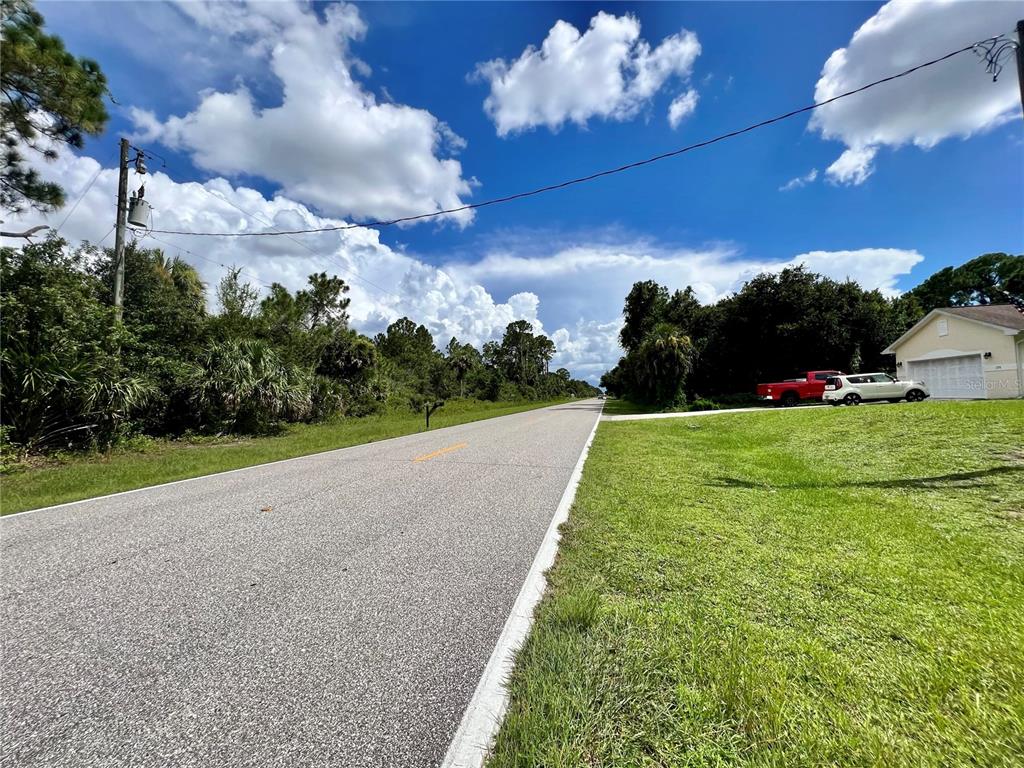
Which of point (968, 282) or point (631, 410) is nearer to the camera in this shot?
point (631, 410)

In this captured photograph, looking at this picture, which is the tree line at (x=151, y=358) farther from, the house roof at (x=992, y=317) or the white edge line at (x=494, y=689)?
the house roof at (x=992, y=317)

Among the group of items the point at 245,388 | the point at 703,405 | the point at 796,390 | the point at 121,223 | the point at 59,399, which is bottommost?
the point at 703,405

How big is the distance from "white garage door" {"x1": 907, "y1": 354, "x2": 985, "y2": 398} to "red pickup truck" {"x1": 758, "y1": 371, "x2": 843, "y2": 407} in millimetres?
3462

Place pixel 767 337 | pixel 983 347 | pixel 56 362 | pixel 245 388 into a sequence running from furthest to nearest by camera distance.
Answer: pixel 767 337, pixel 983 347, pixel 245 388, pixel 56 362

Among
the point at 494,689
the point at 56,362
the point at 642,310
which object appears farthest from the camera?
the point at 642,310

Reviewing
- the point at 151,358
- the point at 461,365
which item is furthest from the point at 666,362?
the point at 461,365

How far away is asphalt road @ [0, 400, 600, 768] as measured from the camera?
1.79m

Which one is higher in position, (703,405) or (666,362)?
(666,362)

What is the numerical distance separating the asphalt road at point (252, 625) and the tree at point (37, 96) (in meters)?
8.33

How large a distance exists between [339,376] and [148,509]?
21.1 meters

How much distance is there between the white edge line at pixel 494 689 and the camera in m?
1.70

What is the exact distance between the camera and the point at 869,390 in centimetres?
1908

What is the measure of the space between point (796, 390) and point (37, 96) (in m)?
28.9

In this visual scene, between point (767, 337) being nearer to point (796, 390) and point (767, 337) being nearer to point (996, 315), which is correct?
point (796, 390)
